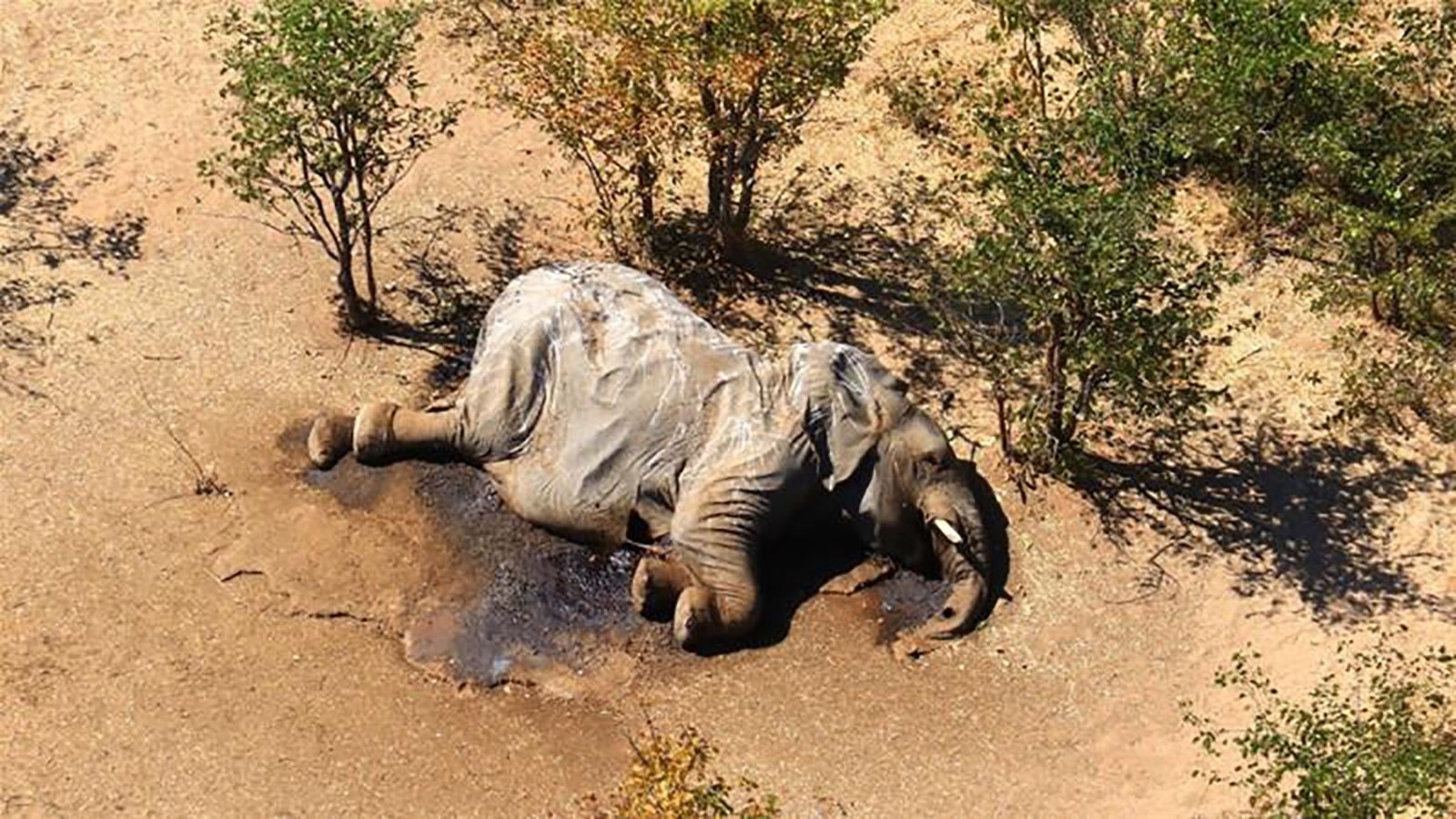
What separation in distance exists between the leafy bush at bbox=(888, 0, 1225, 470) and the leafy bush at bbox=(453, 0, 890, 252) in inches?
114

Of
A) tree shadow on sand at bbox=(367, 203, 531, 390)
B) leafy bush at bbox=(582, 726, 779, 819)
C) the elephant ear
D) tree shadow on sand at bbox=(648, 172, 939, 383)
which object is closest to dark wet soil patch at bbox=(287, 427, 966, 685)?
the elephant ear

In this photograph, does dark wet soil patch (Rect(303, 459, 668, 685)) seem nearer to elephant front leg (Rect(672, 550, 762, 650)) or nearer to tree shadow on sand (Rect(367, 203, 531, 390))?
elephant front leg (Rect(672, 550, 762, 650))

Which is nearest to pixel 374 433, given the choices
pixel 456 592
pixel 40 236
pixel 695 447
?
pixel 456 592

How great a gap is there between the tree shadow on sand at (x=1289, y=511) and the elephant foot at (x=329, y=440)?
33.2ft

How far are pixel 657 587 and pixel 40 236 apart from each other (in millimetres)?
12042

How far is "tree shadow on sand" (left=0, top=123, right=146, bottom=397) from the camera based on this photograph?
73.0ft

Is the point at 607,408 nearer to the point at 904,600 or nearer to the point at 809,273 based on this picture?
the point at 904,600

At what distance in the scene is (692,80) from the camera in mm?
21047

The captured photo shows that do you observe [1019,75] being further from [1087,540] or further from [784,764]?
[784,764]

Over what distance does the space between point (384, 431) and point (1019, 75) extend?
13.9 m

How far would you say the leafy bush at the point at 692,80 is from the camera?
20.7 m

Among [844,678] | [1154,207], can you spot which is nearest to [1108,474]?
[1154,207]

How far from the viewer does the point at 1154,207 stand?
19422 mm

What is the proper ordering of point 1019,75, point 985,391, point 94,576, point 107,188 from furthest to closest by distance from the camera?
point 1019,75 → point 107,188 → point 985,391 → point 94,576
